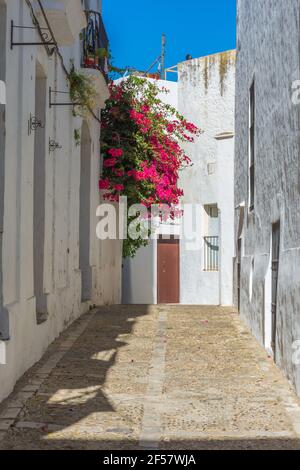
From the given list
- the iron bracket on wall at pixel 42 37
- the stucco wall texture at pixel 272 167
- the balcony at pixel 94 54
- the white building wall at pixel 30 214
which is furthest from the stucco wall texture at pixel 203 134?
the iron bracket on wall at pixel 42 37

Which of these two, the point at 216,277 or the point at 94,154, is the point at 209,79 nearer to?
the point at 216,277

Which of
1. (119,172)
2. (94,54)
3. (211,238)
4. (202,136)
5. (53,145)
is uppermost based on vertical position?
(94,54)

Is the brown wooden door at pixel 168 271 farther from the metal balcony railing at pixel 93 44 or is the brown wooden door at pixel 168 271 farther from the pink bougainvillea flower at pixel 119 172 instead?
the metal balcony railing at pixel 93 44

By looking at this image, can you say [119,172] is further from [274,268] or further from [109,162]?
[274,268]

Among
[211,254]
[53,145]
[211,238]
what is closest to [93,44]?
[53,145]

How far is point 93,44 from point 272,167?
559cm

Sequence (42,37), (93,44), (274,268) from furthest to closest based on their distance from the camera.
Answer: (93,44) < (274,268) < (42,37)

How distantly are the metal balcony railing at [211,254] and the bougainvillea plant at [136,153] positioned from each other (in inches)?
144

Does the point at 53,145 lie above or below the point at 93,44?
below

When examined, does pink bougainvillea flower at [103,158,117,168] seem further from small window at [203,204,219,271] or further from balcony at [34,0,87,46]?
balcony at [34,0,87,46]

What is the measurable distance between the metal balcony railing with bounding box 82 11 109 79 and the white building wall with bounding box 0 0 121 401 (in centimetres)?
51

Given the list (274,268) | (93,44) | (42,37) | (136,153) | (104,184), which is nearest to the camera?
(42,37)

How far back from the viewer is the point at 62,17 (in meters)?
8.23

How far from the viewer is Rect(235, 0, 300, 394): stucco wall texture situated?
6.93 meters
